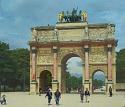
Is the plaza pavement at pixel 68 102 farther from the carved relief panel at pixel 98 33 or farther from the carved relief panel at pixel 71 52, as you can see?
the carved relief panel at pixel 71 52

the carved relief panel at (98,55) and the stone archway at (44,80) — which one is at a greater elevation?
the carved relief panel at (98,55)

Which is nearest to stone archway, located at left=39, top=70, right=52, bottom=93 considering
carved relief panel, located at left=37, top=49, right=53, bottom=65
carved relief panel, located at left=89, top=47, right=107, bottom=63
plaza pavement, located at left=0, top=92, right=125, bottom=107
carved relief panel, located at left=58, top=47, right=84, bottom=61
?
carved relief panel, located at left=37, top=49, right=53, bottom=65

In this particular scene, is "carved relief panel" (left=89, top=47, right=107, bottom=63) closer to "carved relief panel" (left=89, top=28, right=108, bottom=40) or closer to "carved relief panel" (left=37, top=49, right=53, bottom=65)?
"carved relief panel" (left=89, top=28, right=108, bottom=40)

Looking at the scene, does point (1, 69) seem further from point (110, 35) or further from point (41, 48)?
point (110, 35)

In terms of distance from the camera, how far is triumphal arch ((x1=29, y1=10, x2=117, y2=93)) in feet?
212

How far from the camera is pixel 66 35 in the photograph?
217ft

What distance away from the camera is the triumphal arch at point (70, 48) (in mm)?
64562

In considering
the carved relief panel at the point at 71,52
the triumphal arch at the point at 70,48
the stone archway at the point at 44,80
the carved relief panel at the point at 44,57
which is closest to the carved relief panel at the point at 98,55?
the triumphal arch at the point at 70,48

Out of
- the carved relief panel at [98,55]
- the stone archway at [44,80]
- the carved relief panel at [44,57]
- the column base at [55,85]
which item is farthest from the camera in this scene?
the stone archway at [44,80]

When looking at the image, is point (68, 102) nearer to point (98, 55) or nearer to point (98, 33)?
point (98, 55)

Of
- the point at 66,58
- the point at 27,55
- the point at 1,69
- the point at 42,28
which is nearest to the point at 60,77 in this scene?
the point at 66,58

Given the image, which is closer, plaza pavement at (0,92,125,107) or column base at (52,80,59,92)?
plaza pavement at (0,92,125,107)

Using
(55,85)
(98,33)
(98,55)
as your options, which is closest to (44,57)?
(55,85)

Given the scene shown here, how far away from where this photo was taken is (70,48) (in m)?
66.1
